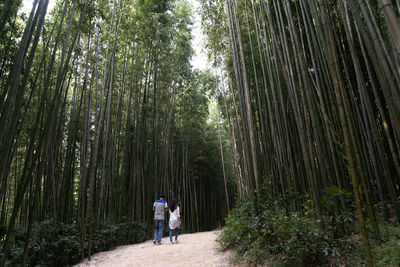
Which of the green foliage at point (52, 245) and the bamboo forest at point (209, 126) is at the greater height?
the bamboo forest at point (209, 126)

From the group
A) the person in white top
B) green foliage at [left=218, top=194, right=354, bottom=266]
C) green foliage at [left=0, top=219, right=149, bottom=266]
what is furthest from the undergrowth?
green foliage at [left=0, top=219, right=149, bottom=266]

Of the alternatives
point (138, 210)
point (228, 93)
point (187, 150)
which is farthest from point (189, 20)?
point (138, 210)

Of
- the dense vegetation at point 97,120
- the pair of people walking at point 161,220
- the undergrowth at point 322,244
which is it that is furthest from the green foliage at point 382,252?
the pair of people walking at point 161,220

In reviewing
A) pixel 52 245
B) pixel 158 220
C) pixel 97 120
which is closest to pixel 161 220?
pixel 158 220

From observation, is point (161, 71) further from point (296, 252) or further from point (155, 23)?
point (296, 252)

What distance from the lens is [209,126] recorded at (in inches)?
454

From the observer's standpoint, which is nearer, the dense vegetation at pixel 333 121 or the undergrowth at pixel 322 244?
the dense vegetation at pixel 333 121

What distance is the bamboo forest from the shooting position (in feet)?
6.11

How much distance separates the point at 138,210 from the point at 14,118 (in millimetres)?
4776

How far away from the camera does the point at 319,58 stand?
2.43m

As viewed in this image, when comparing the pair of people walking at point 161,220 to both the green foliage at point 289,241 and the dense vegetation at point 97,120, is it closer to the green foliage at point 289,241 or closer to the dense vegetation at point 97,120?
the dense vegetation at point 97,120

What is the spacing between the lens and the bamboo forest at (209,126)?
1.86 meters

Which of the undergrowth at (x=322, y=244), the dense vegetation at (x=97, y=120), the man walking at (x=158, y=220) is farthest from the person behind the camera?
the man walking at (x=158, y=220)

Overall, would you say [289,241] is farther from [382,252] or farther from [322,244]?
[382,252]
